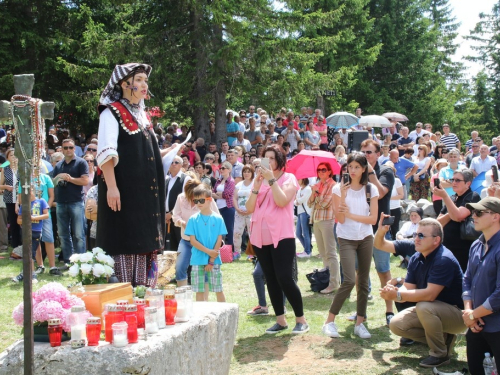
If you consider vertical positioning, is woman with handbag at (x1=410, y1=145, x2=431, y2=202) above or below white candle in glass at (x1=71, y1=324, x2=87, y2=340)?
above

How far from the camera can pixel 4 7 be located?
1894 cm

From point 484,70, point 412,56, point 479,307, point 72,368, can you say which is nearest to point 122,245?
point 72,368

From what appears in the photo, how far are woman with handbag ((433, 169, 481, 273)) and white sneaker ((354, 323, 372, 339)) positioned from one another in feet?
3.87

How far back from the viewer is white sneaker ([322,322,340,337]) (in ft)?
20.8

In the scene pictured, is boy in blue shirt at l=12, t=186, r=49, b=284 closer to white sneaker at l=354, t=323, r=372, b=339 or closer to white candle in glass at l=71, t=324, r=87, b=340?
white sneaker at l=354, t=323, r=372, b=339

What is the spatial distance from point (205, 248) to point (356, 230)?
1747 millimetres

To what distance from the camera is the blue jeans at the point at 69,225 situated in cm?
1044

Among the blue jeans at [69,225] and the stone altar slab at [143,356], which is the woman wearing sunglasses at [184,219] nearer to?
the blue jeans at [69,225]

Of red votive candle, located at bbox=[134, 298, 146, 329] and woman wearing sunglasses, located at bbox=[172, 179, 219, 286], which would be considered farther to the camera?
woman wearing sunglasses, located at bbox=[172, 179, 219, 286]

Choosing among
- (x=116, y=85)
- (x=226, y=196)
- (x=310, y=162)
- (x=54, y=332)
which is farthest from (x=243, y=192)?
(x=54, y=332)

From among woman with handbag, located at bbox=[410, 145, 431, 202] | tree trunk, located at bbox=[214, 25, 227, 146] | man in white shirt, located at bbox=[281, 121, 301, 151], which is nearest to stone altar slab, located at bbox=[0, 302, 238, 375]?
woman with handbag, located at bbox=[410, 145, 431, 202]

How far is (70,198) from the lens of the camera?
34.1 ft

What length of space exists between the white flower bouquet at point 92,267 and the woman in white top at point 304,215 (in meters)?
6.85

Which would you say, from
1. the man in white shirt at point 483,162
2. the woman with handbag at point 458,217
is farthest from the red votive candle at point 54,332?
the man in white shirt at point 483,162
